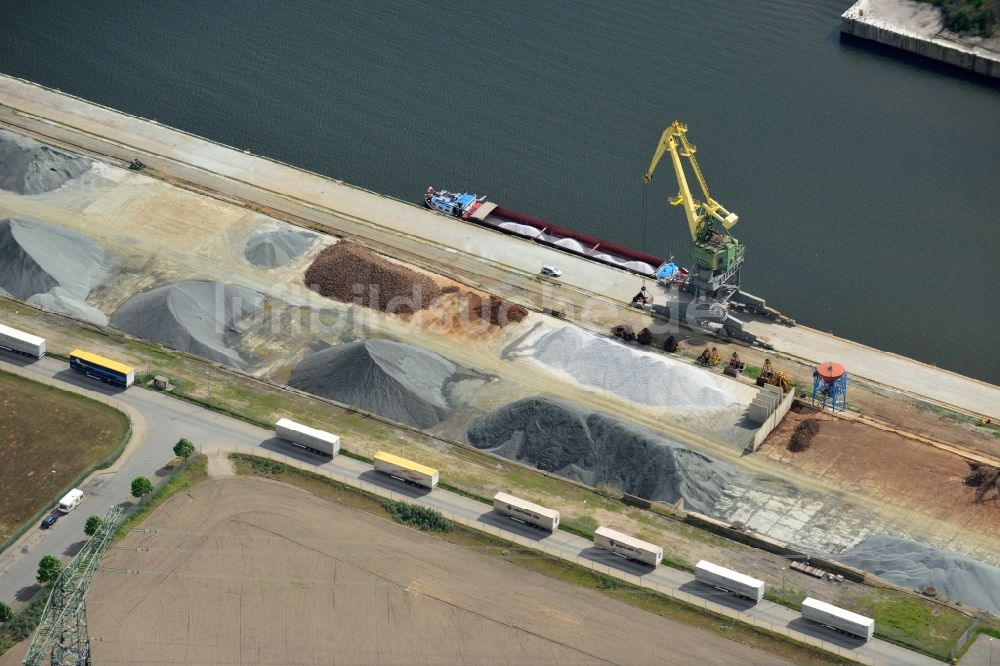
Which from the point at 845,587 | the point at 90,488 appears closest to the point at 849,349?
the point at 845,587

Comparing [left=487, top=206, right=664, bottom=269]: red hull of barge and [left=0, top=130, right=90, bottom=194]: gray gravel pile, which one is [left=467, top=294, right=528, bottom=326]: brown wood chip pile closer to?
[left=487, top=206, right=664, bottom=269]: red hull of barge

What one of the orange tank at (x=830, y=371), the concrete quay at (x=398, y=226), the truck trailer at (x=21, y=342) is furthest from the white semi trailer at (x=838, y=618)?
the truck trailer at (x=21, y=342)

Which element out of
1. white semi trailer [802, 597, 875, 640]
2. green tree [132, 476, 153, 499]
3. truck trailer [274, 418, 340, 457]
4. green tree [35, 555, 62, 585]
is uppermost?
white semi trailer [802, 597, 875, 640]

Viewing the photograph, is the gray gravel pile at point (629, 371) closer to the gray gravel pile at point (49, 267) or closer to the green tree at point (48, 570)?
the gray gravel pile at point (49, 267)

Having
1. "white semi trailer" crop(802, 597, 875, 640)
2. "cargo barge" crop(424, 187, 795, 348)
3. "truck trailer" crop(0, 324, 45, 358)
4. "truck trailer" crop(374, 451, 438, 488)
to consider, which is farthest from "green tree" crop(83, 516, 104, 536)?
"cargo barge" crop(424, 187, 795, 348)

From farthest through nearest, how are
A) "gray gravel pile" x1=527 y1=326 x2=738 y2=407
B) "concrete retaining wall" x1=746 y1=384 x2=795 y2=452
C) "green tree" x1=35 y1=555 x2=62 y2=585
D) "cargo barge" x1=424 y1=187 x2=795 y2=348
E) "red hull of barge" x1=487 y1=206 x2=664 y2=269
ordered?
"red hull of barge" x1=487 y1=206 x2=664 y2=269 < "cargo barge" x1=424 y1=187 x2=795 y2=348 < "gray gravel pile" x1=527 y1=326 x2=738 y2=407 < "concrete retaining wall" x1=746 y1=384 x2=795 y2=452 < "green tree" x1=35 y1=555 x2=62 y2=585
